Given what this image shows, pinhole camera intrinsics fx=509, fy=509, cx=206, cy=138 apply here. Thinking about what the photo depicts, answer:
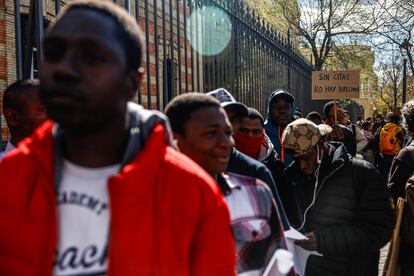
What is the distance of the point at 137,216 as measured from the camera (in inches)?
53.8

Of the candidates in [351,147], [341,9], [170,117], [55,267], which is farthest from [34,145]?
[341,9]

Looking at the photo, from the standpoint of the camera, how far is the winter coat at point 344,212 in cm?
319

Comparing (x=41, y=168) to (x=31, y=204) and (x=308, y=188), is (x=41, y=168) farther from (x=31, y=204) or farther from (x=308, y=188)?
(x=308, y=188)

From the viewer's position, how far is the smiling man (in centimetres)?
228

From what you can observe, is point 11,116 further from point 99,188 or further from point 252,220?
point 99,188

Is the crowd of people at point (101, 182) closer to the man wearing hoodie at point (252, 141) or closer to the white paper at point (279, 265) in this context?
the white paper at point (279, 265)

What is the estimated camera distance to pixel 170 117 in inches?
95.8

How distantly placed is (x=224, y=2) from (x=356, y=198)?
11.9ft

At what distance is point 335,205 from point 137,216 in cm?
216

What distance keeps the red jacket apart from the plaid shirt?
805mm

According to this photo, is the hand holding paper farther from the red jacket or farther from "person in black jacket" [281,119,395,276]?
the red jacket

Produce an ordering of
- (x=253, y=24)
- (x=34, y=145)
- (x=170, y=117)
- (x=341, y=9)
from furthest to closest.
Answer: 1. (x=341, y=9)
2. (x=253, y=24)
3. (x=170, y=117)
4. (x=34, y=145)

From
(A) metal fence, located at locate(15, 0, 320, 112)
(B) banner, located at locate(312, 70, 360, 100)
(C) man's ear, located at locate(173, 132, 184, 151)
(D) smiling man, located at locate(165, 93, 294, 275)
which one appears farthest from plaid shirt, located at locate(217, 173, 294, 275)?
(B) banner, located at locate(312, 70, 360, 100)

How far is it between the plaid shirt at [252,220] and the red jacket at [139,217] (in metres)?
0.81
